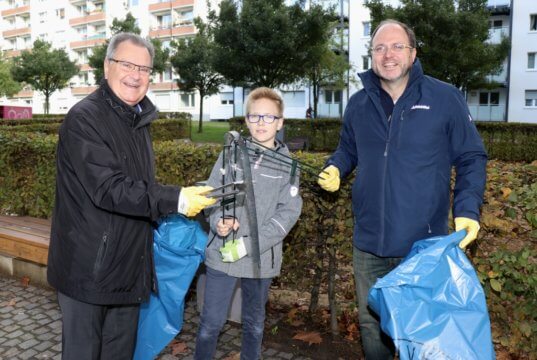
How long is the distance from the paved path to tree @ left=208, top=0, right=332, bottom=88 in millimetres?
18317

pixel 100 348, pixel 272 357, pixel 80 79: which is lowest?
pixel 272 357

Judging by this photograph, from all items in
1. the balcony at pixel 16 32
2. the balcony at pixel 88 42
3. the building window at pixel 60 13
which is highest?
the building window at pixel 60 13

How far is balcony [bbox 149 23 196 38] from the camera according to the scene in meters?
50.5

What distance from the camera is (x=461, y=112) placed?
2479 mm

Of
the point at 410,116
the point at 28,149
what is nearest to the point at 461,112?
the point at 410,116

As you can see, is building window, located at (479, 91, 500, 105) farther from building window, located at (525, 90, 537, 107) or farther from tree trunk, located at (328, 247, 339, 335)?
tree trunk, located at (328, 247, 339, 335)

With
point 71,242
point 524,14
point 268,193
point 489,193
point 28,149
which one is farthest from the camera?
point 524,14

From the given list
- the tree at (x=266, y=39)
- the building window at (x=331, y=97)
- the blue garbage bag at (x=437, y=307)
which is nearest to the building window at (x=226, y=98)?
the building window at (x=331, y=97)

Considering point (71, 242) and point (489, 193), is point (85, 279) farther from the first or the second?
point (489, 193)

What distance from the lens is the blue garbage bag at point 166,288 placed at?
9.75 feet

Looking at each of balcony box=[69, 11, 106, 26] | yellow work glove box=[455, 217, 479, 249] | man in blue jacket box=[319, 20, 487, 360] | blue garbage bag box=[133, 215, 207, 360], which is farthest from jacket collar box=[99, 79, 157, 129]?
balcony box=[69, 11, 106, 26]

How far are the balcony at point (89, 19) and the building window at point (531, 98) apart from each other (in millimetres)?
44571

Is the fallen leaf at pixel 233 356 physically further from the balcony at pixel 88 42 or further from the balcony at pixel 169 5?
the balcony at pixel 88 42

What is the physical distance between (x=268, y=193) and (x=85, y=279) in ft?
3.59
